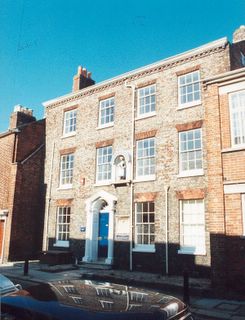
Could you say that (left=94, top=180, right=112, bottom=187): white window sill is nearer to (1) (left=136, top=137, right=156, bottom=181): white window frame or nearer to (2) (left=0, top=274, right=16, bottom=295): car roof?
(1) (left=136, top=137, right=156, bottom=181): white window frame

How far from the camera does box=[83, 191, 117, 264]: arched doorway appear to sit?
1658 centimetres

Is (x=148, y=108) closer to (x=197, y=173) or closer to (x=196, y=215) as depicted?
(x=197, y=173)

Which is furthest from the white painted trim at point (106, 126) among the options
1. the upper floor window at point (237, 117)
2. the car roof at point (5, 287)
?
the car roof at point (5, 287)

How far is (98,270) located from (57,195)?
5.98 meters

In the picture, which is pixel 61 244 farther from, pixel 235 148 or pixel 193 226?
pixel 235 148

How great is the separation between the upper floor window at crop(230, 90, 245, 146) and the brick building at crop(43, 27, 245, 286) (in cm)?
93

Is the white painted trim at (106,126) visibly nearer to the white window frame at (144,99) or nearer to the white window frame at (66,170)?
the white window frame at (144,99)

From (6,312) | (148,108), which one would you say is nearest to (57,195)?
(148,108)

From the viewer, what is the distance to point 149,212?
15359 millimetres

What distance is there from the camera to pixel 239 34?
18.5 m

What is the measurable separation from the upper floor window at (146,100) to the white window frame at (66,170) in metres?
5.59

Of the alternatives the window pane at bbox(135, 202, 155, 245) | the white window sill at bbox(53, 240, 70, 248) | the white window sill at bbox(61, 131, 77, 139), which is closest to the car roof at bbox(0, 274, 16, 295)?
the window pane at bbox(135, 202, 155, 245)

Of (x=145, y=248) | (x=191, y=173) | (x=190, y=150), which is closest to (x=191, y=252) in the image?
(x=145, y=248)

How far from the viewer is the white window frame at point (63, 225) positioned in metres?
18.5
